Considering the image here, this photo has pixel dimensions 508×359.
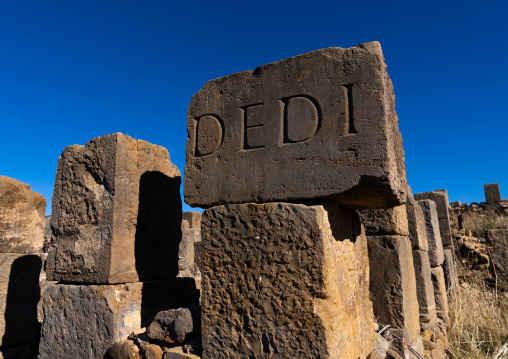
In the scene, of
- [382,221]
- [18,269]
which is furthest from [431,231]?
[18,269]

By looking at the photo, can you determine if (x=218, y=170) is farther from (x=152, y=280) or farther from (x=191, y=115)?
(x=152, y=280)

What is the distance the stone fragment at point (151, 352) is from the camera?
7.63 feet

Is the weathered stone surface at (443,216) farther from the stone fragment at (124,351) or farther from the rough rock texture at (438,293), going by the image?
the stone fragment at (124,351)

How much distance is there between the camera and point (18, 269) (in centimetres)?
361

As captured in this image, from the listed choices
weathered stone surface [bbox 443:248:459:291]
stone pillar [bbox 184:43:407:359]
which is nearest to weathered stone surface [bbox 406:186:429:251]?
stone pillar [bbox 184:43:407:359]

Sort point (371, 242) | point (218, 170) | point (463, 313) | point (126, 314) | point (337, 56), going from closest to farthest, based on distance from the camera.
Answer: point (337, 56) → point (218, 170) → point (126, 314) → point (371, 242) → point (463, 313)

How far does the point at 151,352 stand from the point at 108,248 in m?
0.75

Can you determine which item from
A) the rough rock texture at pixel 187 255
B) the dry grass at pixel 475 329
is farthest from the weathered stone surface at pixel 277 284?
the rough rock texture at pixel 187 255

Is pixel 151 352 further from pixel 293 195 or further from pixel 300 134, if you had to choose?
pixel 300 134

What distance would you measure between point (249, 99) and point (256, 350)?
1.47 m

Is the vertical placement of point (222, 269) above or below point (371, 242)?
below

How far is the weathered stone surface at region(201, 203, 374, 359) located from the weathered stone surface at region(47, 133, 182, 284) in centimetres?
76

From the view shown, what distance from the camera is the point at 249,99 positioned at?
2.41 metres

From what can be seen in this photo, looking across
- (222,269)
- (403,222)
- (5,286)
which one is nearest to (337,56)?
(222,269)
